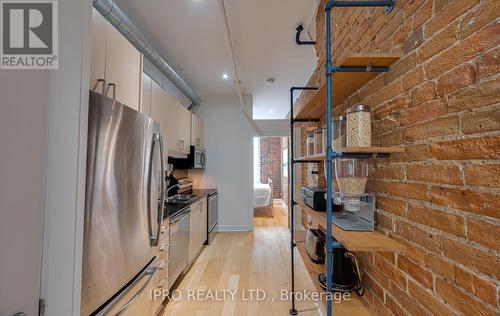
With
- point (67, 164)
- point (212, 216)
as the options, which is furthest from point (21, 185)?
point (212, 216)

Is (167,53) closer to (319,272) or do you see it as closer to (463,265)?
(319,272)

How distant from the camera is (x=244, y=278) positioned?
8.59ft

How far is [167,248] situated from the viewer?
211 centimetres

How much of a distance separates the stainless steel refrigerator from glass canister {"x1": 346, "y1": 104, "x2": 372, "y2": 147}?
123 centimetres

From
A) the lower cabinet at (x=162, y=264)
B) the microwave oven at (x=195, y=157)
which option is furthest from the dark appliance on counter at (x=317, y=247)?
the microwave oven at (x=195, y=157)

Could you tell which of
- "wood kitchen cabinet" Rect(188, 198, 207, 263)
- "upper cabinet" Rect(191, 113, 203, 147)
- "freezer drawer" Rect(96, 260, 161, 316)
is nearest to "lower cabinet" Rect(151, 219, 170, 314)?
"freezer drawer" Rect(96, 260, 161, 316)

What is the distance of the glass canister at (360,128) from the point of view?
1.03 meters

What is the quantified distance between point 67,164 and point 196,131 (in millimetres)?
3228

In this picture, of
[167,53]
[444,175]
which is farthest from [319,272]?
[167,53]

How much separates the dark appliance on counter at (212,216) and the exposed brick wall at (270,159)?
4508 mm

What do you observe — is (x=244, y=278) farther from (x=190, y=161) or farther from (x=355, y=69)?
(x=355, y=69)

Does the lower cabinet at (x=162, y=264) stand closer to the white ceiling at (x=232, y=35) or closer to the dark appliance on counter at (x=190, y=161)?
the dark appliance on counter at (x=190, y=161)

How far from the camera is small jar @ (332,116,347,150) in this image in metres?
1.16

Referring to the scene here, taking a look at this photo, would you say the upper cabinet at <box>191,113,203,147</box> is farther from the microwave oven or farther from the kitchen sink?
the kitchen sink
